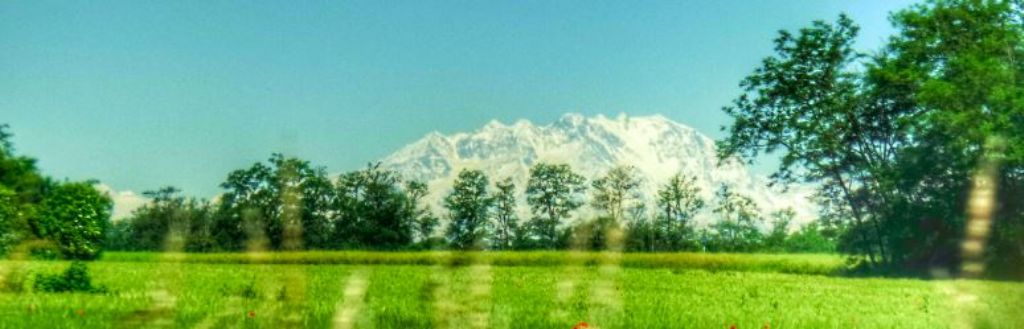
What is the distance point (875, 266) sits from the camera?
42.5 metres

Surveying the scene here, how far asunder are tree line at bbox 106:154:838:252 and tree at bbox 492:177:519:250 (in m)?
0.16

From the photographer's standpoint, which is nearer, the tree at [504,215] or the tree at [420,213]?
the tree at [420,213]

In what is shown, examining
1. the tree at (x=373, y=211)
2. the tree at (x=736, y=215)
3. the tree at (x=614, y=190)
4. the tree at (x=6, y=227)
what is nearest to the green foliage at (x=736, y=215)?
the tree at (x=736, y=215)

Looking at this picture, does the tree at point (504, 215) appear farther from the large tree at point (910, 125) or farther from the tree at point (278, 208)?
the large tree at point (910, 125)

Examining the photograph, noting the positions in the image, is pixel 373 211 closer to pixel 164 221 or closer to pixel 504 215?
pixel 504 215

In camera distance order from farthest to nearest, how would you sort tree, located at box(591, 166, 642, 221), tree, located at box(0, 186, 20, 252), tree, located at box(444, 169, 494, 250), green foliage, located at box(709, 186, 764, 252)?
green foliage, located at box(709, 186, 764, 252), tree, located at box(444, 169, 494, 250), tree, located at box(591, 166, 642, 221), tree, located at box(0, 186, 20, 252)

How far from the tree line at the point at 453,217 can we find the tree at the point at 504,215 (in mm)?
163

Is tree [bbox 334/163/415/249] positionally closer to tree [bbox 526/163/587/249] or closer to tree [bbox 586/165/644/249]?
tree [bbox 526/163/587/249]

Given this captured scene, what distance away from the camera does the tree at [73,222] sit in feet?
182

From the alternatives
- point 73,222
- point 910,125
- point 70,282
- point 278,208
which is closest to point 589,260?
point 910,125

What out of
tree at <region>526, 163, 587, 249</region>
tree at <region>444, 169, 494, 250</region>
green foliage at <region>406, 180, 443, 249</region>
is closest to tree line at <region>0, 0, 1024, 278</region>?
green foliage at <region>406, 180, 443, 249</region>

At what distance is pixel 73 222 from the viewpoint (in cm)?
5678

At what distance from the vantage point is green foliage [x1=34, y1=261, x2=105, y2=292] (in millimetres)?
13422

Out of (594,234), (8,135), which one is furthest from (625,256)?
(8,135)
